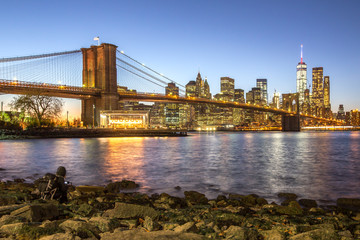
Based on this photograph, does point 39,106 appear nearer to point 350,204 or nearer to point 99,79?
point 99,79

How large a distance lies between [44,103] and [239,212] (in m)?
52.7

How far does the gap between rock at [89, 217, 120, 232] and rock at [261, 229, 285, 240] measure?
2.45 metres

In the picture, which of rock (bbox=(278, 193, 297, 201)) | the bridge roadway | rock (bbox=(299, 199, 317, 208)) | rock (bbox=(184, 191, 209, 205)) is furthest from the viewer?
the bridge roadway

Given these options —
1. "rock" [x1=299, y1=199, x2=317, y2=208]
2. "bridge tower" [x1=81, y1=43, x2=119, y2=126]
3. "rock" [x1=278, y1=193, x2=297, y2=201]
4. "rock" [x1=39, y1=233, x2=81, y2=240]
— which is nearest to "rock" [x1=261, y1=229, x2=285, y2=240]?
"rock" [x1=39, y1=233, x2=81, y2=240]

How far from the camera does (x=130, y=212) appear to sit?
5590mm

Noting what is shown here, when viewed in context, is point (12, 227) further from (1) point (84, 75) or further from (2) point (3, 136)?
(1) point (84, 75)

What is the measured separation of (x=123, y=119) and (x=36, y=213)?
61171 millimetres

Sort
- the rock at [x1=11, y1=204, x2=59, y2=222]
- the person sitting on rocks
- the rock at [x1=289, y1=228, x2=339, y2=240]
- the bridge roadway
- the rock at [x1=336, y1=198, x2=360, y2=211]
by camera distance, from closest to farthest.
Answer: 1. the rock at [x1=289, y1=228, x2=339, y2=240]
2. the rock at [x1=11, y1=204, x2=59, y2=222]
3. the person sitting on rocks
4. the rock at [x1=336, y1=198, x2=360, y2=211]
5. the bridge roadway

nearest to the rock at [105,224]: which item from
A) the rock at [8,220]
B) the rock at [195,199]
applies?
the rock at [8,220]

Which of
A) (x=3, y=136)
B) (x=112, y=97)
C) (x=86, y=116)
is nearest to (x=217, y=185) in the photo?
(x=3, y=136)

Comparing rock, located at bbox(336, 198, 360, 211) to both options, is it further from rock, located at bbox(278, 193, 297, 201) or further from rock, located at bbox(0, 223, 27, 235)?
rock, located at bbox(0, 223, 27, 235)

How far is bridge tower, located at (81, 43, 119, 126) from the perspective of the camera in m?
61.0

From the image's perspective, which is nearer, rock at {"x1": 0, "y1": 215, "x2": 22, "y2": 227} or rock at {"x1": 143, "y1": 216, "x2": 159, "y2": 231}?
rock at {"x1": 0, "y1": 215, "x2": 22, "y2": 227}

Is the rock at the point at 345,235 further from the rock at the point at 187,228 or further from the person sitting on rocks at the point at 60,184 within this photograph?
the person sitting on rocks at the point at 60,184
